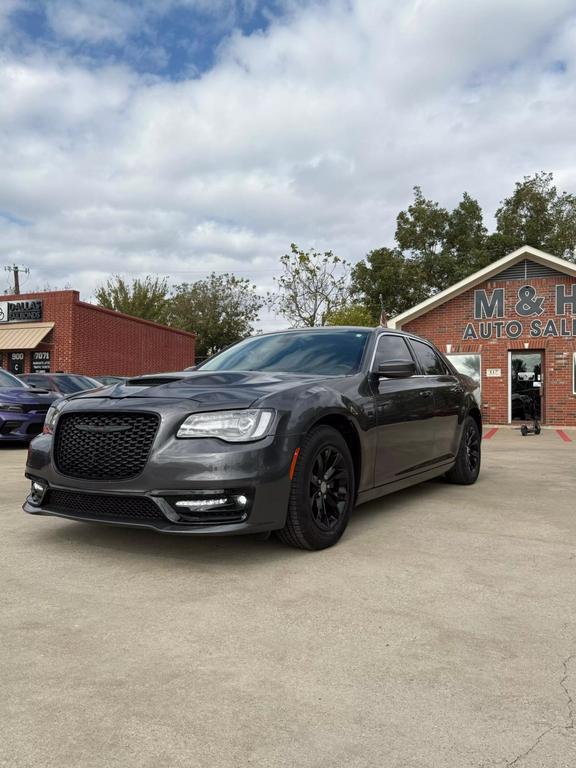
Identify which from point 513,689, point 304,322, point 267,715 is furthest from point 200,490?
point 304,322

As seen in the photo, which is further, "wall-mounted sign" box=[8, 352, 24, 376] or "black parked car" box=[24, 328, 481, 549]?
"wall-mounted sign" box=[8, 352, 24, 376]

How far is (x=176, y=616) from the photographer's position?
2992mm

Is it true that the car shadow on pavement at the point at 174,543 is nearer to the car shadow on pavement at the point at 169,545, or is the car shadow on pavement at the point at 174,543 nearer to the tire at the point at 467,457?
the car shadow on pavement at the point at 169,545

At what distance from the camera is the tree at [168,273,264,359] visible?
4919cm

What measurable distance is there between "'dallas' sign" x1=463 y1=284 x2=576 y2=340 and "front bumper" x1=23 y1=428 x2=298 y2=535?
52.8ft

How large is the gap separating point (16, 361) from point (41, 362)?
1420 mm

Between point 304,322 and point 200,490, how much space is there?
128 feet

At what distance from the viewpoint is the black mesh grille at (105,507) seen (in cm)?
365

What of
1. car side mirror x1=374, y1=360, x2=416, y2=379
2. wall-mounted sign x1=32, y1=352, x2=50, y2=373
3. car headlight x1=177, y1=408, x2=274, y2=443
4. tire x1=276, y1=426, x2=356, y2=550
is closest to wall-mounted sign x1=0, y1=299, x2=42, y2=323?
wall-mounted sign x1=32, y1=352, x2=50, y2=373

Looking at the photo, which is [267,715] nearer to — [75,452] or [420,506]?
[75,452]

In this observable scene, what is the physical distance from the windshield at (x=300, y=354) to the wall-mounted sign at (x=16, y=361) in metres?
24.0

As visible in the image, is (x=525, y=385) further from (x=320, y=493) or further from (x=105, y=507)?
(x=105, y=507)

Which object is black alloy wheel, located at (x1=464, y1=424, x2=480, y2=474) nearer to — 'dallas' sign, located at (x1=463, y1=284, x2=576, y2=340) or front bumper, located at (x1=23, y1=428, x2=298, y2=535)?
front bumper, located at (x1=23, y1=428, x2=298, y2=535)

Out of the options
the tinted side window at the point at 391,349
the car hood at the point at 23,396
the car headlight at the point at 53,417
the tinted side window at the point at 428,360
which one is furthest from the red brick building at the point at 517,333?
the car headlight at the point at 53,417
